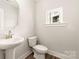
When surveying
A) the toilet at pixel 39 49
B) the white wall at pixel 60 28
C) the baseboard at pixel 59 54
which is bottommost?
the baseboard at pixel 59 54

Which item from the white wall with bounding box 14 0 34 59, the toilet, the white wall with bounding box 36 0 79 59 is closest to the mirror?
the white wall with bounding box 14 0 34 59

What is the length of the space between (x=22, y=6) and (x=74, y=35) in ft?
5.81

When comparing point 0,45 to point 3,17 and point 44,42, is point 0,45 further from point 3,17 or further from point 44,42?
point 44,42

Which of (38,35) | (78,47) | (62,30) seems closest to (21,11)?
(38,35)

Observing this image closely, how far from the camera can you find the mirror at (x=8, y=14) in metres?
1.42

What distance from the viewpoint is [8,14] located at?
5.15ft

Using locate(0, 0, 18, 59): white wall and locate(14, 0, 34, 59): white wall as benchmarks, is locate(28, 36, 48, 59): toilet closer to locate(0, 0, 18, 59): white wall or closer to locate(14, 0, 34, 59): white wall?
locate(14, 0, 34, 59): white wall

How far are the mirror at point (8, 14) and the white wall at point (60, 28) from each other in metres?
1.05

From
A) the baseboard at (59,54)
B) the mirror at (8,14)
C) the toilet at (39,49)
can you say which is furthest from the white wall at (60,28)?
the mirror at (8,14)

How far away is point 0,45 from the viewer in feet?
3.26

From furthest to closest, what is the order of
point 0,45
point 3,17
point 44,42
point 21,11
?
point 44,42, point 21,11, point 3,17, point 0,45

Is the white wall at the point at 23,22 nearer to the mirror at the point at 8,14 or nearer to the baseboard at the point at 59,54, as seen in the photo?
the mirror at the point at 8,14

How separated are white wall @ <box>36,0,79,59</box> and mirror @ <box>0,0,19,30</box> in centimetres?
105

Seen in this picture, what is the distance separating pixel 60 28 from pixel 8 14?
156 centimetres
